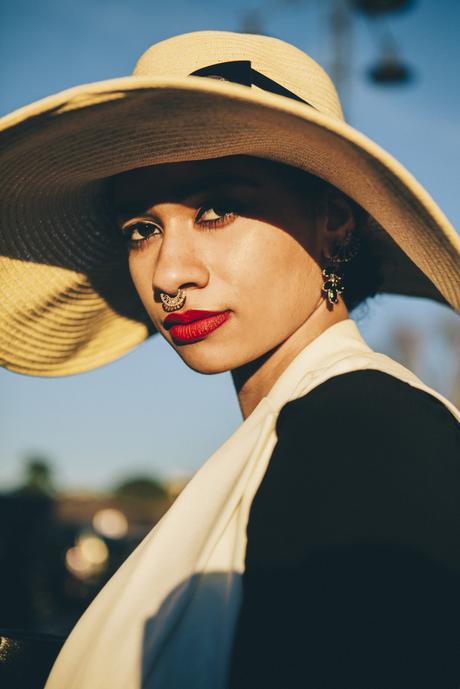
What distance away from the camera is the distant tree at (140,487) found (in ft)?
257

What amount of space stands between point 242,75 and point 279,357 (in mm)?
725

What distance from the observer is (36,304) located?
102 inches

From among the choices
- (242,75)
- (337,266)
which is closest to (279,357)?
(337,266)

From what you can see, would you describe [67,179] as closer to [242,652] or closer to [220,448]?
[220,448]

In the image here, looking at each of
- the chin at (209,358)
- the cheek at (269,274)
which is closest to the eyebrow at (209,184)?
the cheek at (269,274)

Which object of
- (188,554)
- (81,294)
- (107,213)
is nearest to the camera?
(188,554)

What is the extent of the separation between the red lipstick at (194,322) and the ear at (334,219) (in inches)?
14.8

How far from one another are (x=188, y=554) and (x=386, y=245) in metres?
1.23

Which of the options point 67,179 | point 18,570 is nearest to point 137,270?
point 67,179

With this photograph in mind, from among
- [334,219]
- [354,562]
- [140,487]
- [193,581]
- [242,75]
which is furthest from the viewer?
[140,487]

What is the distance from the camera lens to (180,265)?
1.77 metres

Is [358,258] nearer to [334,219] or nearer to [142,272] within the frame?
[334,219]

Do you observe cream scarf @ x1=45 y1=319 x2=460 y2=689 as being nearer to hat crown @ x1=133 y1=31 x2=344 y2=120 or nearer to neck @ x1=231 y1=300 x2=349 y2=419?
neck @ x1=231 y1=300 x2=349 y2=419

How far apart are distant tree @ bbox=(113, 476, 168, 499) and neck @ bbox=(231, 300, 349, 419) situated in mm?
77529
